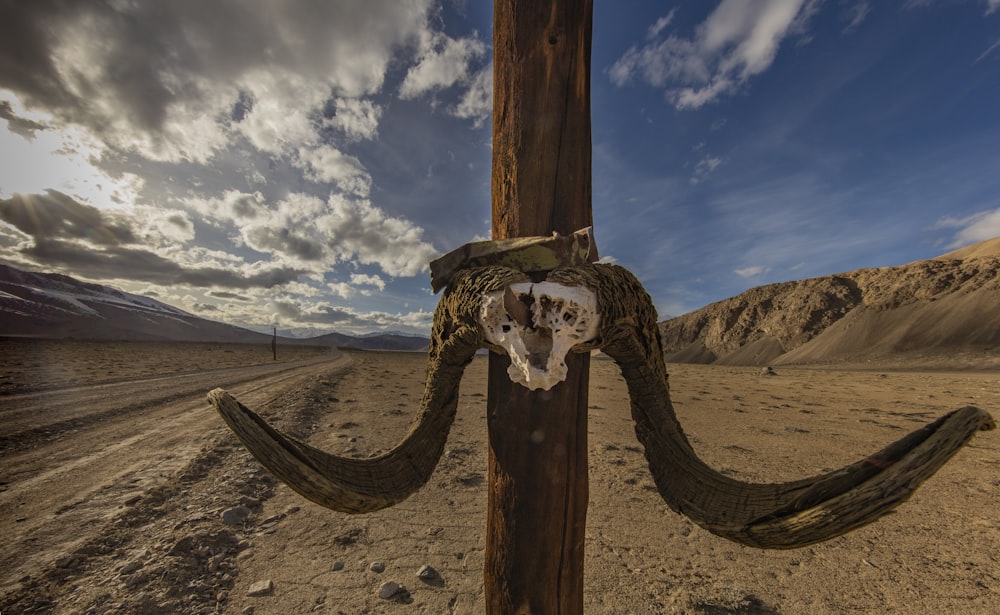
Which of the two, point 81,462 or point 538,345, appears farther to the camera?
point 81,462

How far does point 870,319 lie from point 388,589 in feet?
188

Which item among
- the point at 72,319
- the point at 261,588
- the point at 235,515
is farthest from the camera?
the point at 72,319

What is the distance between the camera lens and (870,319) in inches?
1629

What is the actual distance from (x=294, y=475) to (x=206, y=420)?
10.00 metres

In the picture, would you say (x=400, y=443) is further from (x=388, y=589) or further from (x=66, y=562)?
(x=66, y=562)

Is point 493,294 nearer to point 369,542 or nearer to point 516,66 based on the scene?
point 516,66

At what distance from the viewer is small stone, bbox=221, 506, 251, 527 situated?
4.25 m

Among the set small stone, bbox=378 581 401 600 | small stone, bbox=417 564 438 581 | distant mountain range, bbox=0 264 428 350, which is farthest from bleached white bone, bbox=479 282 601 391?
distant mountain range, bbox=0 264 428 350

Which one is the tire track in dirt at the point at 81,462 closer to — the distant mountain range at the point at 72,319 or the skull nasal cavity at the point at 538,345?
the skull nasal cavity at the point at 538,345

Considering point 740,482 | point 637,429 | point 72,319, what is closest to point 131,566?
point 637,429

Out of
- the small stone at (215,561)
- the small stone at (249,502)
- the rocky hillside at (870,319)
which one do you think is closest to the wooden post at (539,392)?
the small stone at (215,561)

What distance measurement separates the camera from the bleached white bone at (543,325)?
1397mm

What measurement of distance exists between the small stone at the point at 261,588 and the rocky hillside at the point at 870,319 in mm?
38552

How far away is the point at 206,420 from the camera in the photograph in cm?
876
